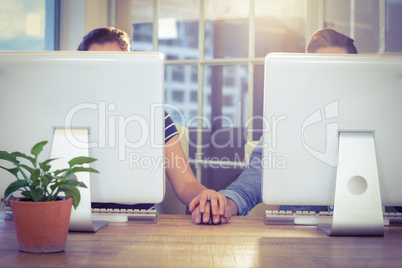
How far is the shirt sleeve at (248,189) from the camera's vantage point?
1.56m

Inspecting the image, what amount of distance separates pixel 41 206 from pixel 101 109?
338 millimetres

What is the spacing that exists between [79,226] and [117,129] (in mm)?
277

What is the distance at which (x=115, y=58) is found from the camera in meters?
1.19

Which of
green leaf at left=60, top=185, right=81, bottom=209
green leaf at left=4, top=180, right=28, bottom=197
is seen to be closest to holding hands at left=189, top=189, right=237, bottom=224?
green leaf at left=60, top=185, right=81, bottom=209

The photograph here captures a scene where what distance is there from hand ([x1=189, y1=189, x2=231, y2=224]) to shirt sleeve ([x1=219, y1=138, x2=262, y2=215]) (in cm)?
17

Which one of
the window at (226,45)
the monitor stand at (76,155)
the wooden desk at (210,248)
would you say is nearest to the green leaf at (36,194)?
the wooden desk at (210,248)

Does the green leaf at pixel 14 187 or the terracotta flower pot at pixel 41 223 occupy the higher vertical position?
the green leaf at pixel 14 187

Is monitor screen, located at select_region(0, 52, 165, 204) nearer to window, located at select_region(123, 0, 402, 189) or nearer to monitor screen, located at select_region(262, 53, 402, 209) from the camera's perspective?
monitor screen, located at select_region(262, 53, 402, 209)

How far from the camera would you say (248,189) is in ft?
5.38

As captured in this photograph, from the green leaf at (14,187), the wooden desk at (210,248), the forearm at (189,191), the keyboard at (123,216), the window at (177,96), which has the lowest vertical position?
the wooden desk at (210,248)

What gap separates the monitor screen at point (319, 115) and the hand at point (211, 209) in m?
0.18

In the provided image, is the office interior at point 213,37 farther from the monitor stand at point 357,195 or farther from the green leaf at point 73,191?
the green leaf at point 73,191

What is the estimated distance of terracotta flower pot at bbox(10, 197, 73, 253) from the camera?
0.97 metres

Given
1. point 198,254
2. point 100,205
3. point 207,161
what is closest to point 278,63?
point 198,254
